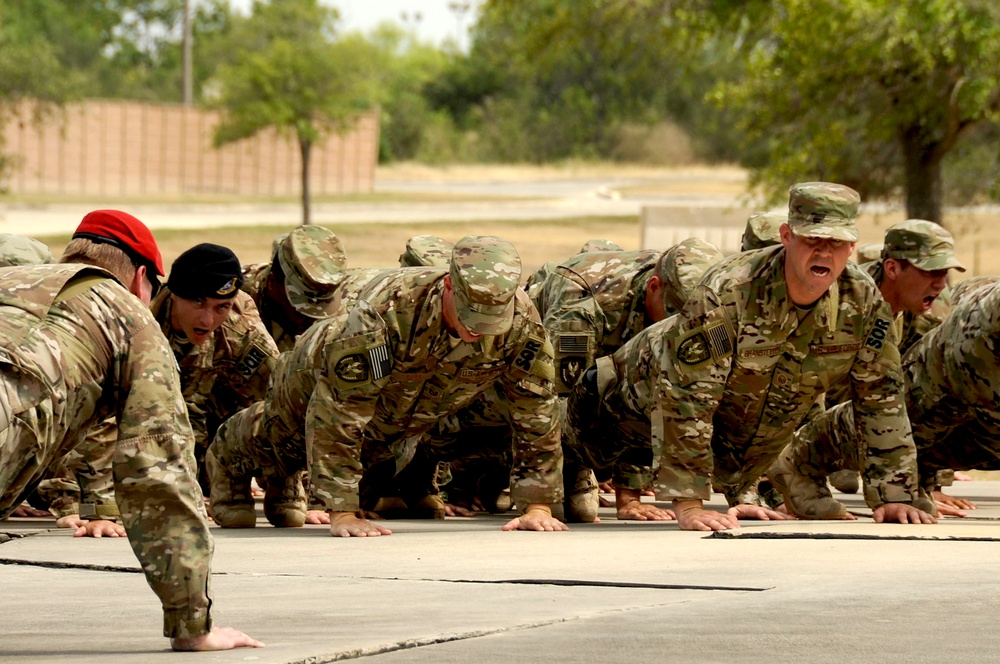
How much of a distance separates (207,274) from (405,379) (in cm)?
122

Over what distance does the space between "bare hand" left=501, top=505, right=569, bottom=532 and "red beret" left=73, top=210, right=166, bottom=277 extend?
10.3 ft

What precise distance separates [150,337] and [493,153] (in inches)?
2584

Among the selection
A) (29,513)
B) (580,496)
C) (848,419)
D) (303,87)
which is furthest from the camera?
(303,87)

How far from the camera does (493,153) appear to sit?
70000mm

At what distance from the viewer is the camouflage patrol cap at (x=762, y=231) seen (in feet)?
30.4

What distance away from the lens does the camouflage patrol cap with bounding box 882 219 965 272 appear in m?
8.72

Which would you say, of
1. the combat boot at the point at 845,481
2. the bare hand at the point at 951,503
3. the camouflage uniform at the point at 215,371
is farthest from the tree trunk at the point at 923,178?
the camouflage uniform at the point at 215,371

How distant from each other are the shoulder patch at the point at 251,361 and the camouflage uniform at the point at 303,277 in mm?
595

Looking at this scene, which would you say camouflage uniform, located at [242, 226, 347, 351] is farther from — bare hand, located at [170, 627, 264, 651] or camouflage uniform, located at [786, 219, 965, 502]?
bare hand, located at [170, 627, 264, 651]

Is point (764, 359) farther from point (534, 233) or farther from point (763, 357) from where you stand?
point (534, 233)

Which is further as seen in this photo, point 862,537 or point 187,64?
point 187,64

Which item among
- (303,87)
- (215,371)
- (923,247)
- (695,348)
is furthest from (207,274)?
(303,87)

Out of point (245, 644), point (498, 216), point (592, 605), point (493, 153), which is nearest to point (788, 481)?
point (592, 605)

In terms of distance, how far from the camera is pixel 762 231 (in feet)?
30.6
